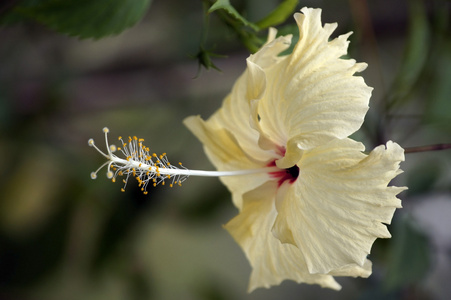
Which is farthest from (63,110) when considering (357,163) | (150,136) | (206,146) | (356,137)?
(357,163)

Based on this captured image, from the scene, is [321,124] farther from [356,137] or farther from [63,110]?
[63,110]

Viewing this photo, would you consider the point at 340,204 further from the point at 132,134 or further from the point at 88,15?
the point at 132,134

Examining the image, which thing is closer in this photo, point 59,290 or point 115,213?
point 115,213

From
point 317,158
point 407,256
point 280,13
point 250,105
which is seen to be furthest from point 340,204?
point 407,256

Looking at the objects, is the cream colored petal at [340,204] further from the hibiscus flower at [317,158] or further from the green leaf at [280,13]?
the green leaf at [280,13]

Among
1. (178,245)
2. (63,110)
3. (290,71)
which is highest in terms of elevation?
(290,71)

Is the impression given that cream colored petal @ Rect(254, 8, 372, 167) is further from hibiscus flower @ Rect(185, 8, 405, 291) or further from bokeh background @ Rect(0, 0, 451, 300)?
bokeh background @ Rect(0, 0, 451, 300)
